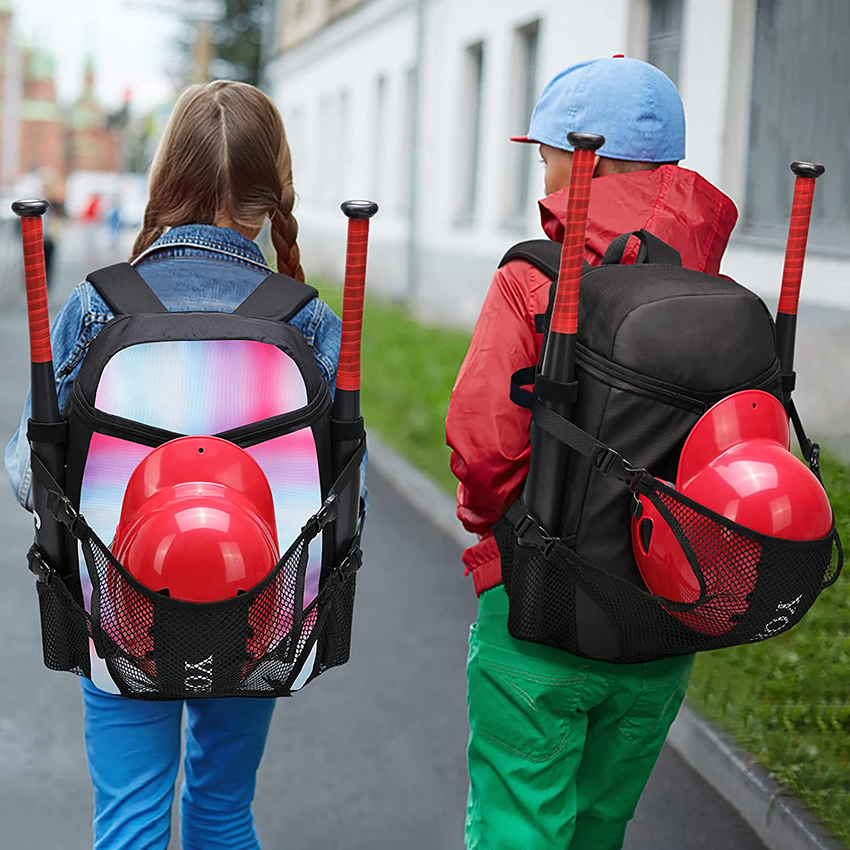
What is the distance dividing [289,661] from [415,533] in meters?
5.74

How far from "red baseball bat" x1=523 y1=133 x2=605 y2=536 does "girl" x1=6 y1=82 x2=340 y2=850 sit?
43 centimetres

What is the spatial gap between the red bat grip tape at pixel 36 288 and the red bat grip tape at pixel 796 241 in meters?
1.30

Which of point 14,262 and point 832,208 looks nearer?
point 832,208

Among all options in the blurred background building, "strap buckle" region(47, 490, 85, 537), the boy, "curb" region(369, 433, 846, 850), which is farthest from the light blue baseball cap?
the blurred background building

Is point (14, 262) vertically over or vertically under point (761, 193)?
under

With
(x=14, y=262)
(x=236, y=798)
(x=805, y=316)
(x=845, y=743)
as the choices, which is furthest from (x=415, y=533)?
(x=14, y=262)

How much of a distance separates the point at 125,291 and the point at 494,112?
1509cm

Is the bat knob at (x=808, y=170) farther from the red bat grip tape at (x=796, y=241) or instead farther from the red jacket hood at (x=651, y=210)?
the red jacket hood at (x=651, y=210)

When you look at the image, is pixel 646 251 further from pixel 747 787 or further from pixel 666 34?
pixel 666 34

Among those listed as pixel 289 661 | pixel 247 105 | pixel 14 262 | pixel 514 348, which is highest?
pixel 247 105

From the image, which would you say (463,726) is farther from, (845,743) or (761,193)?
(761,193)

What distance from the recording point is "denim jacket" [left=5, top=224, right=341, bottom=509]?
244cm

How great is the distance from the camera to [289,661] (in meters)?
2.32

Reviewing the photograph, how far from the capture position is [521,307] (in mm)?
2518
